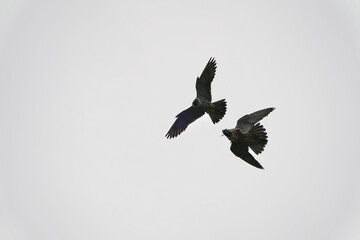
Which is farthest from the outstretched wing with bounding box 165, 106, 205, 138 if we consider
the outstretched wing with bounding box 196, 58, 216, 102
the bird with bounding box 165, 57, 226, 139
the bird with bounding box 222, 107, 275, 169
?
the bird with bounding box 222, 107, 275, 169

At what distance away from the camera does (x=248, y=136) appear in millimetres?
16766

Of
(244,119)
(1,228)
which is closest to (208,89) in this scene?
(244,119)

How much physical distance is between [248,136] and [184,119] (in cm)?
457

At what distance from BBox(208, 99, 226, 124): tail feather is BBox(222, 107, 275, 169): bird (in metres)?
1.84

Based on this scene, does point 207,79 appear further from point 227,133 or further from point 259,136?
point 259,136

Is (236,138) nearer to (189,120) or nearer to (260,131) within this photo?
(260,131)

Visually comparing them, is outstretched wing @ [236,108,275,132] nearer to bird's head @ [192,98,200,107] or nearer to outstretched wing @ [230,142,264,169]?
outstretched wing @ [230,142,264,169]

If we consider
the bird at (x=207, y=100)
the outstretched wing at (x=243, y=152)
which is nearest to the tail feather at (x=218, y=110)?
the bird at (x=207, y=100)

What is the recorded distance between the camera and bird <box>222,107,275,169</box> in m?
16.6

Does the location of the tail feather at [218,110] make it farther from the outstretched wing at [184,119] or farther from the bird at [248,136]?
the bird at [248,136]

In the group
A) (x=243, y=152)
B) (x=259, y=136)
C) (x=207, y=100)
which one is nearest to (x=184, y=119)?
(x=207, y=100)

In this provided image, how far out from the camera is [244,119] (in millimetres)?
17344

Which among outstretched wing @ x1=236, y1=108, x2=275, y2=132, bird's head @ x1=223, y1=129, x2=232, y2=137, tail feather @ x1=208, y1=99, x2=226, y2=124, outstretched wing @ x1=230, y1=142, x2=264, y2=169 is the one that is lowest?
outstretched wing @ x1=230, y1=142, x2=264, y2=169

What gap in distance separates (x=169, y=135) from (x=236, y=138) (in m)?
4.67
